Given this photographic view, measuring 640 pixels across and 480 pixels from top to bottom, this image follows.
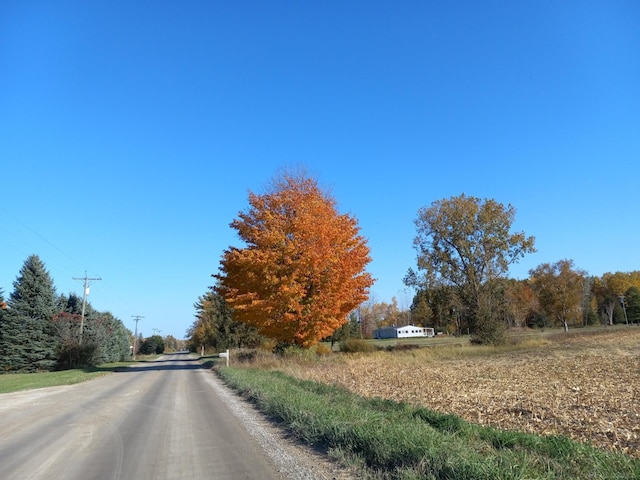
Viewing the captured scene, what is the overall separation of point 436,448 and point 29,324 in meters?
52.9

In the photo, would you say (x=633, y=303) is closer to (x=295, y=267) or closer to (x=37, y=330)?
(x=295, y=267)

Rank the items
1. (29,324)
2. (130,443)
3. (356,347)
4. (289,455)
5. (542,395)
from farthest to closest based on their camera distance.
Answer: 1. (29,324)
2. (356,347)
3. (542,395)
4. (130,443)
5. (289,455)

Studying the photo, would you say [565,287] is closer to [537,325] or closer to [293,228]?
[537,325]

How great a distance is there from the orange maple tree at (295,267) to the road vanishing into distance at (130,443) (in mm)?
11593

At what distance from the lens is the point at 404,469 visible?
18.6ft

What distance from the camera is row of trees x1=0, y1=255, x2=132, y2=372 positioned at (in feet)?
153

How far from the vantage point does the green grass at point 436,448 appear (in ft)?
16.8

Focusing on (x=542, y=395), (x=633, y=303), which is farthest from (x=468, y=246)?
(x=633, y=303)

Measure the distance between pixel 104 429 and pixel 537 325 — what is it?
114 m

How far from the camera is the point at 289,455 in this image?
7.36 meters

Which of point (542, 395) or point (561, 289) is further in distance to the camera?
point (561, 289)

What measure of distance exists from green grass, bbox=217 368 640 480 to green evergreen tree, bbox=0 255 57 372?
4754 centimetres

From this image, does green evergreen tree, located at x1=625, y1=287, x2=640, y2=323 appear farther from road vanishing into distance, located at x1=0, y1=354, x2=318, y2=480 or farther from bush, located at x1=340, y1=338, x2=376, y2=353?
road vanishing into distance, located at x1=0, y1=354, x2=318, y2=480

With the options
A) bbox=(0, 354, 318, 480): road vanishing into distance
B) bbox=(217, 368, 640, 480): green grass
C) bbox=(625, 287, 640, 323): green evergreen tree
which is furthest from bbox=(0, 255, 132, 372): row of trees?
bbox=(625, 287, 640, 323): green evergreen tree
